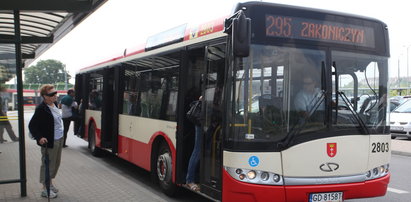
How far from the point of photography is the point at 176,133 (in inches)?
256

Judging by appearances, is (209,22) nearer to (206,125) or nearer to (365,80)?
(206,125)

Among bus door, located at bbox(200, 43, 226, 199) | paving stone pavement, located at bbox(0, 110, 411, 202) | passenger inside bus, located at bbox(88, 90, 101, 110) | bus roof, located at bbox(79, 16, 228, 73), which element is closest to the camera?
bus door, located at bbox(200, 43, 226, 199)

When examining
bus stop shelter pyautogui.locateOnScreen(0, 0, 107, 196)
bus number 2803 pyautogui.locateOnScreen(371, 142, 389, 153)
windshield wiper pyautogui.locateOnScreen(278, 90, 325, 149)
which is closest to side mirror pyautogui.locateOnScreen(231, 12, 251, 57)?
windshield wiper pyautogui.locateOnScreen(278, 90, 325, 149)

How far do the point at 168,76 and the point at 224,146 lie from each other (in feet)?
7.67

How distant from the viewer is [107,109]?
10.5 meters

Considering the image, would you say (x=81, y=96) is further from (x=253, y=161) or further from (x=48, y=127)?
(x=253, y=161)

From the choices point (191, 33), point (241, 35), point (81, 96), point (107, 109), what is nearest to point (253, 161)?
point (241, 35)

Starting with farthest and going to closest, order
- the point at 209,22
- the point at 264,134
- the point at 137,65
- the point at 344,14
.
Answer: the point at 137,65, the point at 209,22, the point at 344,14, the point at 264,134

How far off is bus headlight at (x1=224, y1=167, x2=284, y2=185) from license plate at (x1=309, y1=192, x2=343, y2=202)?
0.45 metres

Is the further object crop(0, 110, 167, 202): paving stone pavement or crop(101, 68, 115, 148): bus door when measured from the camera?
crop(101, 68, 115, 148): bus door

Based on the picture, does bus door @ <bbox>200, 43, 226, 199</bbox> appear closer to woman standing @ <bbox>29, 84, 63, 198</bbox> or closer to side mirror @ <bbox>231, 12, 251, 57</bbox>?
side mirror @ <bbox>231, 12, 251, 57</bbox>

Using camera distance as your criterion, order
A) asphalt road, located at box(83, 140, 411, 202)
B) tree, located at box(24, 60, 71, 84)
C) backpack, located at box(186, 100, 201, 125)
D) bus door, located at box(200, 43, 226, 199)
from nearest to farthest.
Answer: bus door, located at box(200, 43, 226, 199), backpack, located at box(186, 100, 201, 125), asphalt road, located at box(83, 140, 411, 202), tree, located at box(24, 60, 71, 84)

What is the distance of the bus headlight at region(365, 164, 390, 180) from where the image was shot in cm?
541

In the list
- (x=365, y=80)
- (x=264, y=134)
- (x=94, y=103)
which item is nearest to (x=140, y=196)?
(x=264, y=134)
